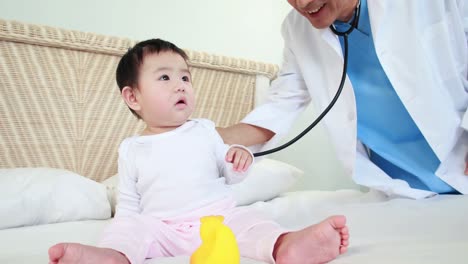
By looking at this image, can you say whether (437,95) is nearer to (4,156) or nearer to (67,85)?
(67,85)

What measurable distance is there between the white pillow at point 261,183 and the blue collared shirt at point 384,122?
344mm

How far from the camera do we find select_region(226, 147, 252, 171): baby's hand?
2.80 ft

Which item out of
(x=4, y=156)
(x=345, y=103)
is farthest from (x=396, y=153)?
(x=4, y=156)

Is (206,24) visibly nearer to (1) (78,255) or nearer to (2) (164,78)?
(2) (164,78)

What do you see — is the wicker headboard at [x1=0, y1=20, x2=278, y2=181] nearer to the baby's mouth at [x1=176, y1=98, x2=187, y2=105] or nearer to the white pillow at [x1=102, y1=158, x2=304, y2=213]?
the white pillow at [x1=102, y1=158, x2=304, y2=213]

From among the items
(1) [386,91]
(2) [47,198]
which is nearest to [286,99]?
(1) [386,91]

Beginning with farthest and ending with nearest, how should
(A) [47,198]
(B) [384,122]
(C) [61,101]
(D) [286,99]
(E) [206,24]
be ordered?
1. (E) [206,24]
2. (C) [61,101]
3. (D) [286,99]
4. (B) [384,122]
5. (A) [47,198]

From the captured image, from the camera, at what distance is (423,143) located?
1.16 metres

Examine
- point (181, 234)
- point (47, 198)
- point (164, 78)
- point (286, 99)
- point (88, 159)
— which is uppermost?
point (164, 78)

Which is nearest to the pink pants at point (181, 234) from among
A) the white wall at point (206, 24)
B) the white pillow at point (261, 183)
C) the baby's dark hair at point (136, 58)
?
the baby's dark hair at point (136, 58)

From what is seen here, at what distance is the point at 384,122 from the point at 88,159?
1.00 meters

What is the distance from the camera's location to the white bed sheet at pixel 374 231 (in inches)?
23.3

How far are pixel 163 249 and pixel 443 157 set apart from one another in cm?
74

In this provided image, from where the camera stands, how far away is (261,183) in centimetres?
139
